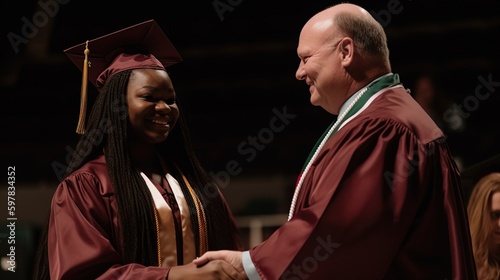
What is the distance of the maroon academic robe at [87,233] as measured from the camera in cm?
210

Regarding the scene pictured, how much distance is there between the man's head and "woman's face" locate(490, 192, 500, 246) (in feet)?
3.11

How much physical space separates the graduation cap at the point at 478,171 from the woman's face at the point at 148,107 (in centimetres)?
131

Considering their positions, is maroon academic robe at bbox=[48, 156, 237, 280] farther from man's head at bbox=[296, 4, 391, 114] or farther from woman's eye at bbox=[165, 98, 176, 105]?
man's head at bbox=[296, 4, 391, 114]

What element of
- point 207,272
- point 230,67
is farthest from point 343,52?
point 230,67

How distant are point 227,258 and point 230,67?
180 inches

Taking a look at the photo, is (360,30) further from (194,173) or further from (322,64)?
(194,173)

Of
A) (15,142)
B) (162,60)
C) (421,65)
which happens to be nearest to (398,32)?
(421,65)

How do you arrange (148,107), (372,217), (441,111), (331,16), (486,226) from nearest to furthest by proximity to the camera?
(372,217) < (331,16) < (148,107) < (486,226) < (441,111)

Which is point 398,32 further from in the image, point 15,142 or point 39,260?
point 39,260

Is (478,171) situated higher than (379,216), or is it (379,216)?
(379,216)

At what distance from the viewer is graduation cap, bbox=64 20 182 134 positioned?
240cm

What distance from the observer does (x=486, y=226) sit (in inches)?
112

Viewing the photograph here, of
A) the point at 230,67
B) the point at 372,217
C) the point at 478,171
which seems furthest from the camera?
the point at 230,67

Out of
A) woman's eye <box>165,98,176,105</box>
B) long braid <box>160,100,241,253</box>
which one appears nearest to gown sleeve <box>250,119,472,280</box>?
long braid <box>160,100,241,253</box>
